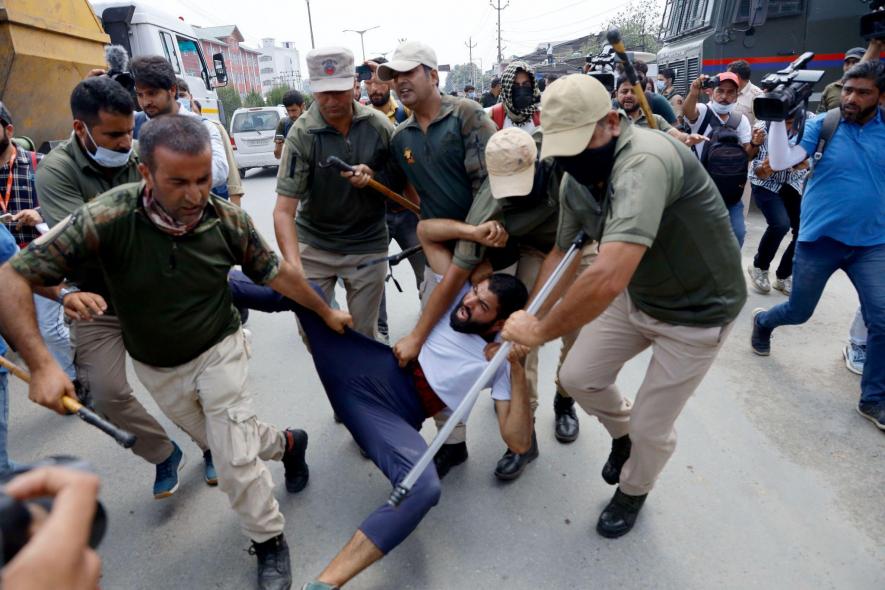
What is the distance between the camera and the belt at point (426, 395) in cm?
249

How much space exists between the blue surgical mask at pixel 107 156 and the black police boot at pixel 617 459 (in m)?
A: 2.47

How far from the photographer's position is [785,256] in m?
4.79

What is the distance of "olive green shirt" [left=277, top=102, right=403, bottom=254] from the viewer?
9.81 feet

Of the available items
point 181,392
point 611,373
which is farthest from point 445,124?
point 181,392

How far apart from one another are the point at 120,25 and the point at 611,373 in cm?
986

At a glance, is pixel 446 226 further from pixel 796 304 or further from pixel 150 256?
pixel 796 304

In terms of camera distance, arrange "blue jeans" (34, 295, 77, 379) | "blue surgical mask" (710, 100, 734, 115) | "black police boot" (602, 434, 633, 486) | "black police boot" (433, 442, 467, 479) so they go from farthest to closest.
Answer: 1. "blue surgical mask" (710, 100, 734, 115)
2. "blue jeans" (34, 295, 77, 379)
3. "black police boot" (433, 442, 467, 479)
4. "black police boot" (602, 434, 633, 486)

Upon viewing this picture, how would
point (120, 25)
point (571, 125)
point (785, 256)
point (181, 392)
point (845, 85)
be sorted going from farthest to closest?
point (120, 25)
point (785, 256)
point (845, 85)
point (181, 392)
point (571, 125)

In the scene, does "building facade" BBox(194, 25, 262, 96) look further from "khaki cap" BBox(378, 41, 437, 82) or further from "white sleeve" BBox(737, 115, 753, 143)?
"khaki cap" BBox(378, 41, 437, 82)

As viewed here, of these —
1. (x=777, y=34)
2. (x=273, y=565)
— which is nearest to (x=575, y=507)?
(x=273, y=565)

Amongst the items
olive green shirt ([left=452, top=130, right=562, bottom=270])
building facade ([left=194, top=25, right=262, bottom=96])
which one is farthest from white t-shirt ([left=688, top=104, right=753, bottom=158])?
building facade ([left=194, top=25, right=262, bottom=96])

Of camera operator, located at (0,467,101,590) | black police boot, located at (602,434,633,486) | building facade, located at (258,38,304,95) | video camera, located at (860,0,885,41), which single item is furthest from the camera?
building facade, located at (258,38,304,95)

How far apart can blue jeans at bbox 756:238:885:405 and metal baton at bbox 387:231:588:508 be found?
1695 millimetres

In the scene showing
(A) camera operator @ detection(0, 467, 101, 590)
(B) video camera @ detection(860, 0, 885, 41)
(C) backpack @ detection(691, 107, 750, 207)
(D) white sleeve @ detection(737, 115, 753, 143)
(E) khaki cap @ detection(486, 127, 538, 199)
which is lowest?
(C) backpack @ detection(691, 107, 750, 207)
